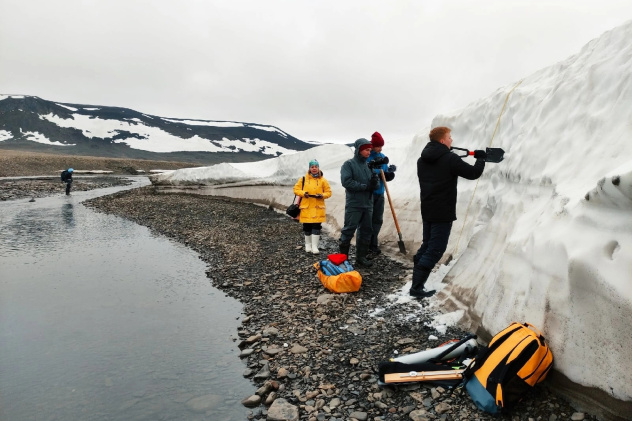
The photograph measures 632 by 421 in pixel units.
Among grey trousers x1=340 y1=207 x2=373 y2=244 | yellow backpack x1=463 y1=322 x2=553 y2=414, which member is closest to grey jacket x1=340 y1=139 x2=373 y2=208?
grey trousers x1=340 y1=207 x2=373 y2=244

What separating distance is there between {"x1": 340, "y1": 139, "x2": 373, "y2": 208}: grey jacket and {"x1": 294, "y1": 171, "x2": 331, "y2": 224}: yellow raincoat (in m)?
1.83

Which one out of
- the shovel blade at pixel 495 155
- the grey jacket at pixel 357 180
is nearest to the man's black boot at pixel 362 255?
the grey jacket at pixel 357 180

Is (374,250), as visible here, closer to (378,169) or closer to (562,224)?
(378,169)

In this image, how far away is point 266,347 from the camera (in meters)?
6.00

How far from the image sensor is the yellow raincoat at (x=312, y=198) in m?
10.4

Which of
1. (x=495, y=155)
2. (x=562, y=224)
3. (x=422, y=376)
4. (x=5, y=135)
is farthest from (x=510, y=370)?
(x=5, y=135)

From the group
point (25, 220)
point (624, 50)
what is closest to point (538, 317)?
point (624, 50)

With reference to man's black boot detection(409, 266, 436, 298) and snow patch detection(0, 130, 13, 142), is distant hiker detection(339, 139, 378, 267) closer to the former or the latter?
man's black boot detection(409, 266, 436, 298)

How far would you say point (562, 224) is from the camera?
4.47 metres

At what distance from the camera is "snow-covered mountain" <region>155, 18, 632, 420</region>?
141 inches

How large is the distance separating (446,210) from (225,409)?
3.92m

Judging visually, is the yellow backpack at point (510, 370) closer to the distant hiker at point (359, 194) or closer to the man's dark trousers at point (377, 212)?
the distant hiker at point (359, 194)

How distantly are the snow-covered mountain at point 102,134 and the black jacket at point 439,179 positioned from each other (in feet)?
433

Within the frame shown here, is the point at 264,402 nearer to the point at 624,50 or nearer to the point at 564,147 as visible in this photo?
the point at 564,147
